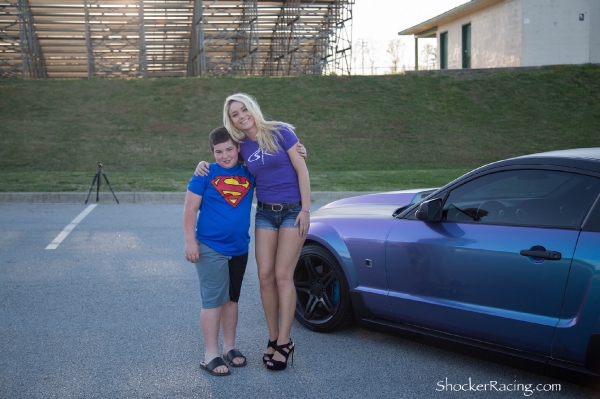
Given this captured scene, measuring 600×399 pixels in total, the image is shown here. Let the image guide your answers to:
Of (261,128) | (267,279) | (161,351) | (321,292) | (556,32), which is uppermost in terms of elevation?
(556,32)

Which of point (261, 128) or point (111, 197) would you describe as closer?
point (261, 128)

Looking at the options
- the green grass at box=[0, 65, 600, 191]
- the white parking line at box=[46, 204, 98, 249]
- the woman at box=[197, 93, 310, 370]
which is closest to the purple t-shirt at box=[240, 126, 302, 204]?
the woman at box=[197, 93, 310, 370]

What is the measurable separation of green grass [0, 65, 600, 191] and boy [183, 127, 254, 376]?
11631 millimetres

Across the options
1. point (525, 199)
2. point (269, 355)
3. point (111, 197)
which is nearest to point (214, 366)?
point (269, 355)

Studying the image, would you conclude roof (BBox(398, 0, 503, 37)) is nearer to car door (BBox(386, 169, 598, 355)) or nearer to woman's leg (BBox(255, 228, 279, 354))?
car door (BBox(386, 169, 598, 355))

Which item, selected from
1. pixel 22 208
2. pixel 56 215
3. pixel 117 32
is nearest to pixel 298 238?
pixel 56 215

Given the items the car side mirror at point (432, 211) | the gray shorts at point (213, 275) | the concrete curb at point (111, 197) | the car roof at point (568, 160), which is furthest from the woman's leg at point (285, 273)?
the concrete curb at point (111, 197)

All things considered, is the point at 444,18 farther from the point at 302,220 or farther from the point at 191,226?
the point at 191,226

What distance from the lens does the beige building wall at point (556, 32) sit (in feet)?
95.4

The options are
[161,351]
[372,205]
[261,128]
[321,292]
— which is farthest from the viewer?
[372,205]

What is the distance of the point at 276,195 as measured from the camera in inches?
163

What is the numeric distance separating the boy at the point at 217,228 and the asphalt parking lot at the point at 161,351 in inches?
16.1

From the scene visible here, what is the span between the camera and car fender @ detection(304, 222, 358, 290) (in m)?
4.66

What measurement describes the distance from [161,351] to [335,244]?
1.47m
